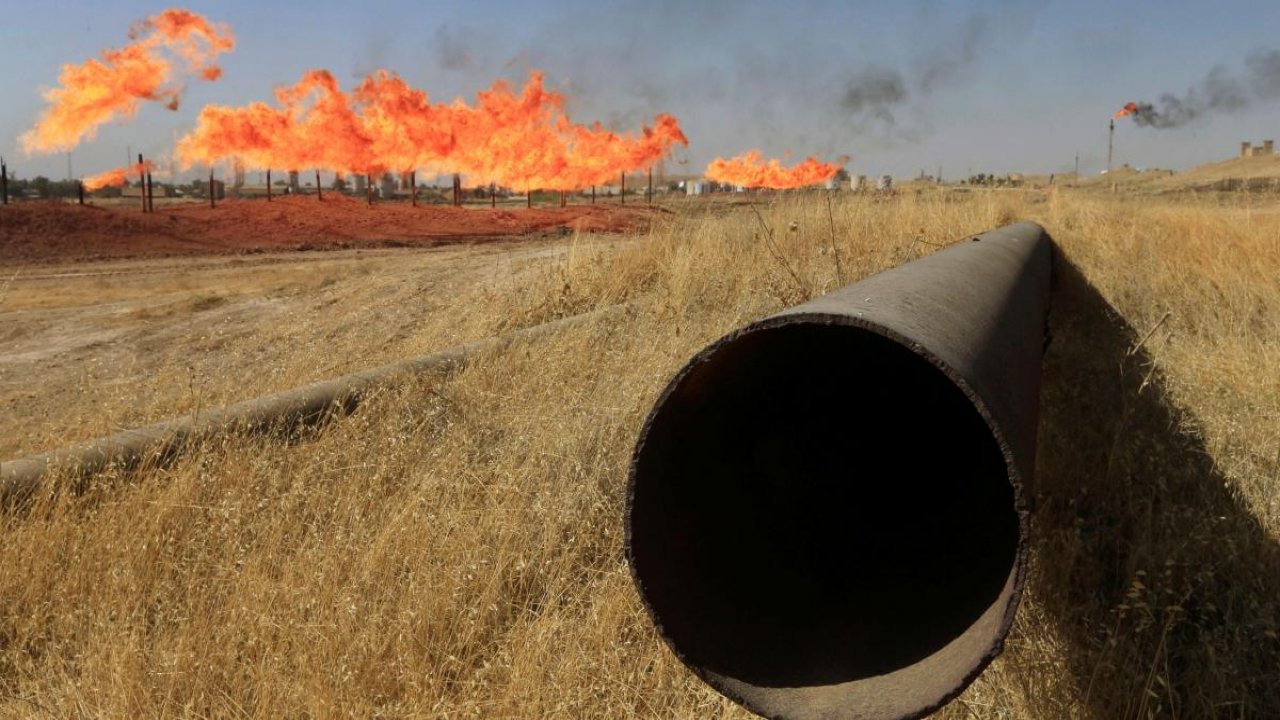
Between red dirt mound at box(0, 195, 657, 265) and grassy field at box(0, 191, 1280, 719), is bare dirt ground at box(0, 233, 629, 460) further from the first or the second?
red dirt mound at box(0, 195, 657, 265)

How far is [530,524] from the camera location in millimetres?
3779

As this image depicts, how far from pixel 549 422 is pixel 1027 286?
2563 millimetres

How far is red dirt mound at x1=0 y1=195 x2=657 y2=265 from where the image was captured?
16688 mm

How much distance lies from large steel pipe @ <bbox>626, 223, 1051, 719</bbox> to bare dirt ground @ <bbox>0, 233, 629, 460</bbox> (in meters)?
3.35

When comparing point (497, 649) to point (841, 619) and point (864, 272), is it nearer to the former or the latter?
point (841, 619)

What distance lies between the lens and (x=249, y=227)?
19.5 metres

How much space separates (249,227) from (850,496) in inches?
768

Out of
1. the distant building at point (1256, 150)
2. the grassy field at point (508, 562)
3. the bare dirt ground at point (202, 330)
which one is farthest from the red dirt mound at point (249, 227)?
the distant building at point (1256, 150)

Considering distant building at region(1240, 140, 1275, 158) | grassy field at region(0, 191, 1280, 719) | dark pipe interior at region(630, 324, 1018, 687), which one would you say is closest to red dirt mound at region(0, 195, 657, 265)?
grassy field at region(0, 191, 1280, 719)

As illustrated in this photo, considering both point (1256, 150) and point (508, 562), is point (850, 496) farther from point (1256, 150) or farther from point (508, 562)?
point (1256, 150)

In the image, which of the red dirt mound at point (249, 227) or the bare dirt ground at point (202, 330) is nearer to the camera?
the bare dirt ground at point (202, 330)

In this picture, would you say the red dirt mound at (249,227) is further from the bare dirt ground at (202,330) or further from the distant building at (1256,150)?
the distant building at (1256,150)

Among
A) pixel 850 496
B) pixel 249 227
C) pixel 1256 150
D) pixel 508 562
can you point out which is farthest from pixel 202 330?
pixel 1256 150

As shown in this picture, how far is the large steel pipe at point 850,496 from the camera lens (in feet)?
5.51
